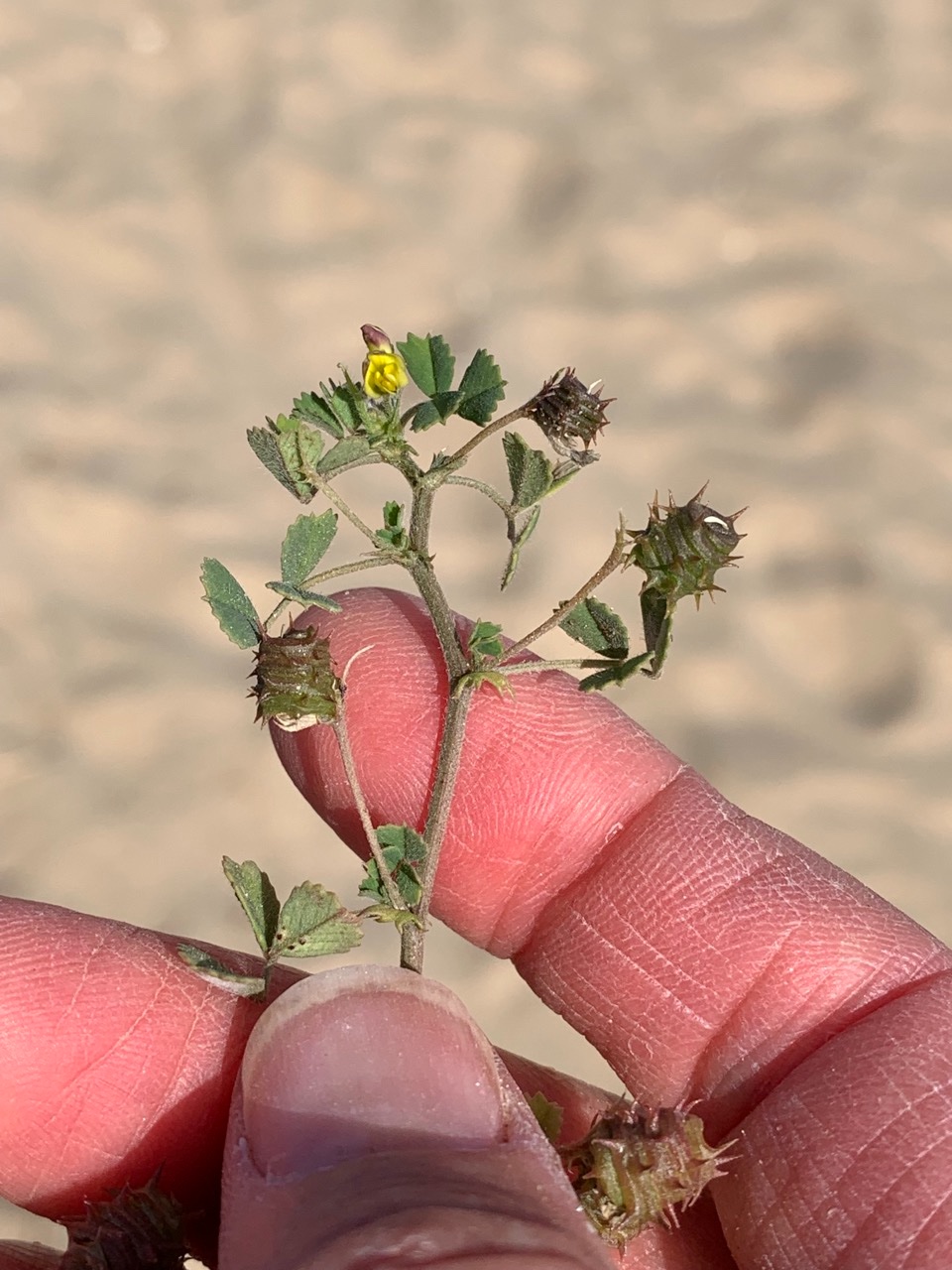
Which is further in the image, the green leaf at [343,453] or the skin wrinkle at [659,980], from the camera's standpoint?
the skin wrinkle at [659,980]

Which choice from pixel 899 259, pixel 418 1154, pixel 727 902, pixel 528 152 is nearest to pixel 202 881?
pixel 727 902

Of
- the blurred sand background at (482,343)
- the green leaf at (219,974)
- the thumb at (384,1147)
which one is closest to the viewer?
the thumb at (384,1147)

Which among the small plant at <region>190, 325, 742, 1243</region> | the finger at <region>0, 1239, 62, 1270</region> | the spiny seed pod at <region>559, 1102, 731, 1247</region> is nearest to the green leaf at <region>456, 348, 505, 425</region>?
the small plant at <region>190, 325, 742, 1243</region>

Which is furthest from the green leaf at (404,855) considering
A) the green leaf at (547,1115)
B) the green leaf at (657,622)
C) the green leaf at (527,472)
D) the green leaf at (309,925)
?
the green leaf at (527,472)

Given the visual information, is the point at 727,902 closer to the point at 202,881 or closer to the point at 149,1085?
the point at 149,1085

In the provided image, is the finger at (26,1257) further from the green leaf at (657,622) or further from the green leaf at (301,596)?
the green leaf at (657,622)

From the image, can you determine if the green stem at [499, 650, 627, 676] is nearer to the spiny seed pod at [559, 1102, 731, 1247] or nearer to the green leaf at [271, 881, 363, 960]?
the green leaf at [271, 881, 363, 960]

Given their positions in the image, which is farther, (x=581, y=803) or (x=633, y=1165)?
(x=581, y=803)

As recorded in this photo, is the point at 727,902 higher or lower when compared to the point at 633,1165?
higher
